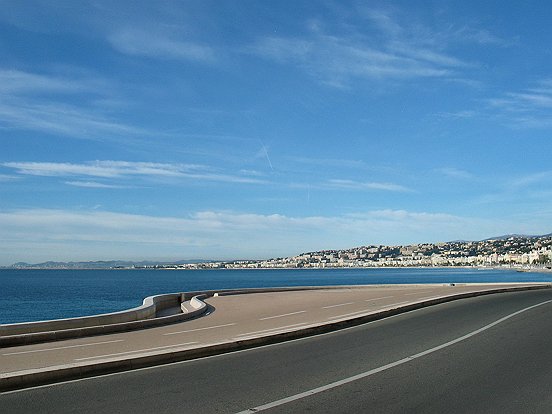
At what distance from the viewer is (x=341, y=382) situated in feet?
28.0

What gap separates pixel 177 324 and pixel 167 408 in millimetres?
9995

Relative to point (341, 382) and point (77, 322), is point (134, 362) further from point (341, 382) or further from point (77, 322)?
point (77, 322)

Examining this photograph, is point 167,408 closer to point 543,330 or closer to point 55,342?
point 55,342

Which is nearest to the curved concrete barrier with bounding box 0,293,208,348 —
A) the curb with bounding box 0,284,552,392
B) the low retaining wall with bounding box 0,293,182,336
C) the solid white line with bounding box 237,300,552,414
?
the low retaining wall with bounding box 0,293,182,336

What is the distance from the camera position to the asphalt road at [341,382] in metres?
7.14

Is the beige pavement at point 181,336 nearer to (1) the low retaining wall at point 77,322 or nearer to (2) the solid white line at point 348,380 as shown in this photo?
(1) the low retaining wall at point 77,322

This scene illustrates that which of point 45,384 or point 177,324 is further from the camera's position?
point 177,324

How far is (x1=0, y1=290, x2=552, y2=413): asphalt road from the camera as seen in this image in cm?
714

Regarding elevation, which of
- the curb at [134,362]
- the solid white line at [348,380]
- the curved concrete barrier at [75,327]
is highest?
the curved concrete barrier at [75,327]

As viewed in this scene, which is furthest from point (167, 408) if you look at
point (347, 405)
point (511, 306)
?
point (511, 306)

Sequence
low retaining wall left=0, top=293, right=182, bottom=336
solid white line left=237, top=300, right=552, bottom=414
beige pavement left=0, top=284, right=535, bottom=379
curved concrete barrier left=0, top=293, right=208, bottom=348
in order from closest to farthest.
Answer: solid white line left=237, top=300, right=552, bottom=414, beige pavement left=0, top=284, right=535, bottom=379, curved concrete barrier left=0, top=293, right=208, bottom=348, low retaining wall left=0, top=293, right=182, bottom=336

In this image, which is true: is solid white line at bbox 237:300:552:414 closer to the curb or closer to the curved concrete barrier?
the curb

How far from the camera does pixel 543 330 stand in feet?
49.4

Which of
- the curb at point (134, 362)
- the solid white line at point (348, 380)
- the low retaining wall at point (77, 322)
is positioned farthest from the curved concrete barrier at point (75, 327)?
the solid white line at point (348, 380)
